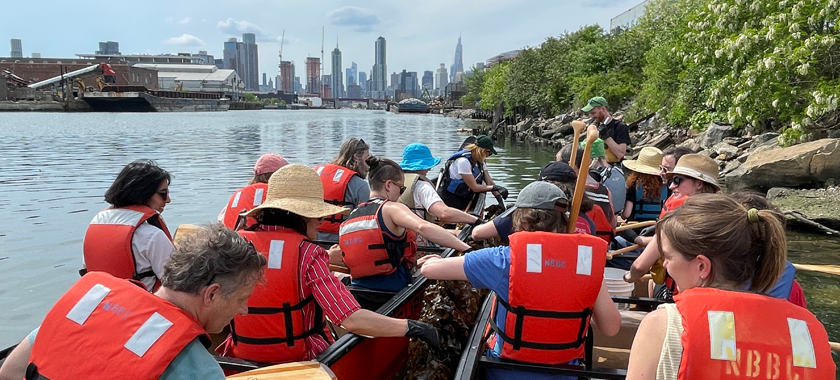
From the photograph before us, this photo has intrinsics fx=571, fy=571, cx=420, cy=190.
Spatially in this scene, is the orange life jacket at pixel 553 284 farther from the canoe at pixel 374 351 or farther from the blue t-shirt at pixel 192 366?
the blue t-shirt at pixel 192 366

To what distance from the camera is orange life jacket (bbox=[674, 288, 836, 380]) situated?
1.74 metres

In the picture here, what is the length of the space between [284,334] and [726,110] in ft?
52.6

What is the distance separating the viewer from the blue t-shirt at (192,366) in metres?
1.89

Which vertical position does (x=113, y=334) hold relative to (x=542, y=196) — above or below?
below

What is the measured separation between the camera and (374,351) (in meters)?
4.10

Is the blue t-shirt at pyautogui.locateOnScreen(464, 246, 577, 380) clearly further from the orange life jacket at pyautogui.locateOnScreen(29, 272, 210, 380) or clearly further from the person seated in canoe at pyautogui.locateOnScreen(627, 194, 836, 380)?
the orange life jacket at pyautogui.locateOnScreen(29, 272, 210, 380)

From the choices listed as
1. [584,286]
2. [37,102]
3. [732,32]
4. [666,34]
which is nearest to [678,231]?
[584,286]

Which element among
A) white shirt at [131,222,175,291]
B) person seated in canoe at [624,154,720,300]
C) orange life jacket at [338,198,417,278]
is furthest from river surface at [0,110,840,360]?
orange life jacket at [338,198,417,278]

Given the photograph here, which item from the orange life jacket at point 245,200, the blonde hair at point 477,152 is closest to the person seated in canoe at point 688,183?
the orange life jacket at point 245,200

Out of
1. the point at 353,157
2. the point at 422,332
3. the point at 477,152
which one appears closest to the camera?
the point at 422,332

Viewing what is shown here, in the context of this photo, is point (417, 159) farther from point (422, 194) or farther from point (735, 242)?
point (735, 242)

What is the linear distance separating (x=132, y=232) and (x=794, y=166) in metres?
13.2

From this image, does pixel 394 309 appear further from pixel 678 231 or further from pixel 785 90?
pixel 785 90

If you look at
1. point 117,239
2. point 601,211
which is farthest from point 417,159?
point 117,239
